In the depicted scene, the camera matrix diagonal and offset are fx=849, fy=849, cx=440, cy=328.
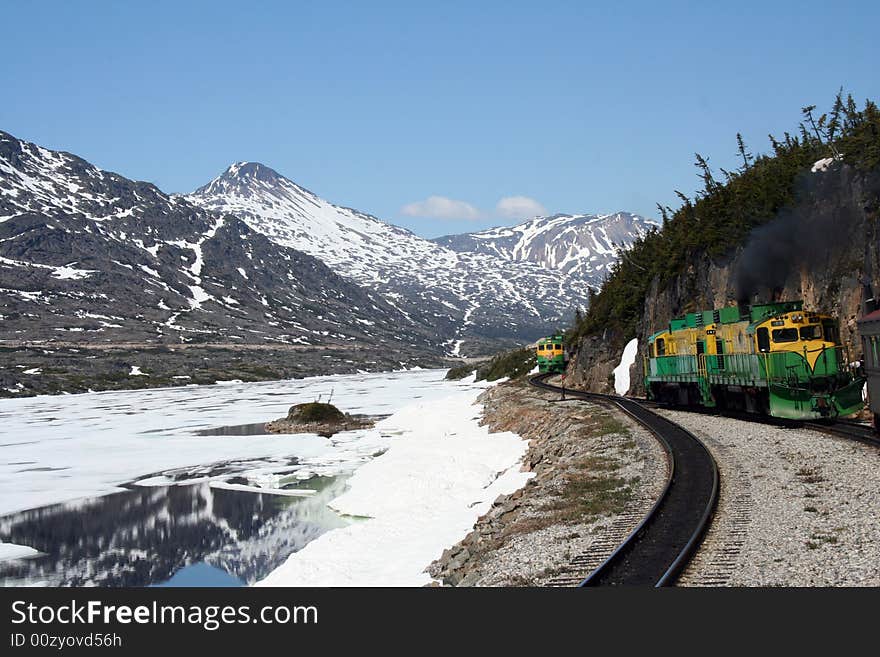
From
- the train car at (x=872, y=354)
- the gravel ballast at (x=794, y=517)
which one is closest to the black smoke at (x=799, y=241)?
the train car at (x=872, y=354)

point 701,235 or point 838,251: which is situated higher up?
point 701,235

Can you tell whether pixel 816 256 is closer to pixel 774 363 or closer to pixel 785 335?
pixel 785 335

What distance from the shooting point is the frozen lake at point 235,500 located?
24656 millimetres

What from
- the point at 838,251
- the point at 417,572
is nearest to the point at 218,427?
the point at 838,251

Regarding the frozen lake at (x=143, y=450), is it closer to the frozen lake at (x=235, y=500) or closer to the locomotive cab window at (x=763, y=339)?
the frozen lake at (x=235, y=500)

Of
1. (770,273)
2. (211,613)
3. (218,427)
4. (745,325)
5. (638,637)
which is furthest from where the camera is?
(218,427)

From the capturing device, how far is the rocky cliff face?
39.0 metres

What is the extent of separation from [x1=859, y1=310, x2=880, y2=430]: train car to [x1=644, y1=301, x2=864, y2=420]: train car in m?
4.51

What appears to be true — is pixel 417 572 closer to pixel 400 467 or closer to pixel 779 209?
pixel 400 467

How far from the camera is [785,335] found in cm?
3184

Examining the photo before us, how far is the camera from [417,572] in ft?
61.0

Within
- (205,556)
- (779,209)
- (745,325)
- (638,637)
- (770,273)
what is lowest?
(205,556)

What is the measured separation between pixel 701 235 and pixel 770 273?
14.5m

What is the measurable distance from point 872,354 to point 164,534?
24690mm
